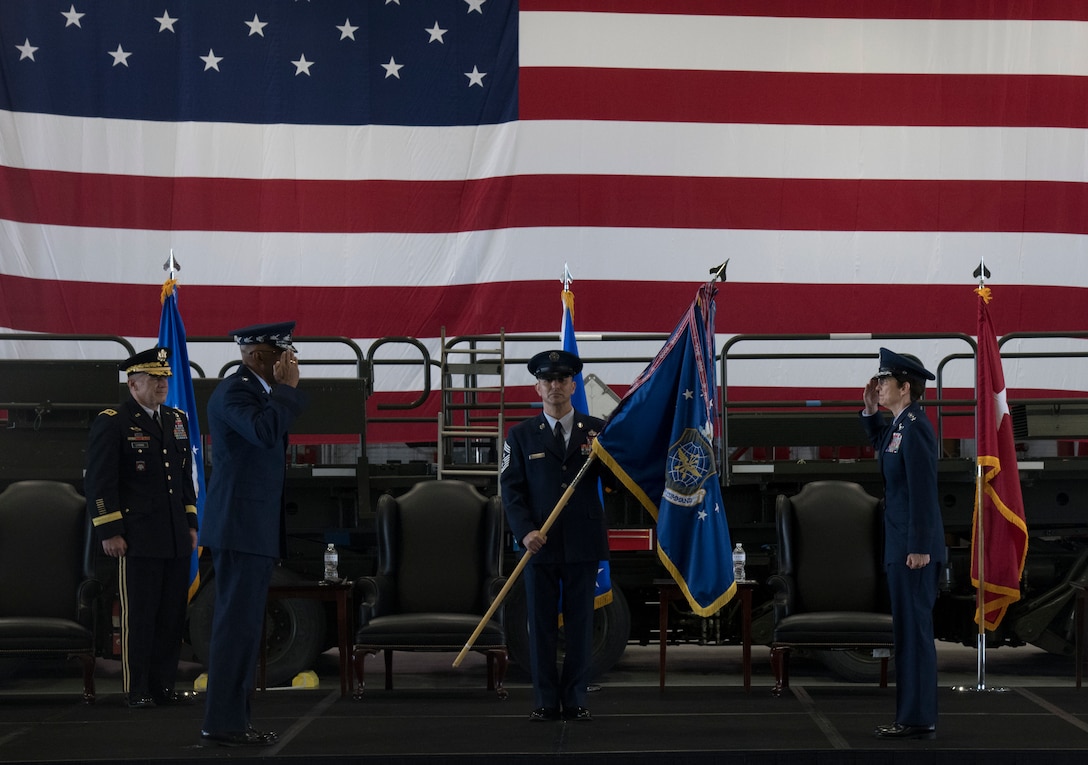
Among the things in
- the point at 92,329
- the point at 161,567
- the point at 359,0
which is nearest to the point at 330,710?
the point at 161,567

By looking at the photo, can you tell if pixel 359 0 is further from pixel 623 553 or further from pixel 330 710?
pixel 330 710

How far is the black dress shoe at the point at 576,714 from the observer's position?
5.81m

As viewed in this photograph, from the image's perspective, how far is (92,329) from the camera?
9.28m

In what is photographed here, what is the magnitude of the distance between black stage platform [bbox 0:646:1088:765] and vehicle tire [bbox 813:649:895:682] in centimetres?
23

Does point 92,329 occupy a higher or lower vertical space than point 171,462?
higher

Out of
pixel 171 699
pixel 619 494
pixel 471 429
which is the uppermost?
pixel 471 429

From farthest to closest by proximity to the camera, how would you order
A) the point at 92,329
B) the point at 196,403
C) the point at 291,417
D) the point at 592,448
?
the point at 92,329 → the point at 196,403 → the point at 592,448 → the point at 291,417

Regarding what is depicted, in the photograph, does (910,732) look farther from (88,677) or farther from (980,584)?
(88,677)

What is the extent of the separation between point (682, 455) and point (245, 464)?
6.72ft

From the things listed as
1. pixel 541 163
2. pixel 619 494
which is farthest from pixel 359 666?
pixel 541 163

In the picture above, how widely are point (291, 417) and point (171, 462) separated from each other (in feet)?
6.08

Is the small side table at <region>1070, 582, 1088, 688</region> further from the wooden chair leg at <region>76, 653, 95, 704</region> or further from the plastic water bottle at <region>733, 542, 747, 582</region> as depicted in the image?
the wooden chair leg at <region>76, 653, 95, 704</region>

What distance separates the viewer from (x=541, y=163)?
370 inches

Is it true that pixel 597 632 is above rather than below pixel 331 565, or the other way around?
A: below
